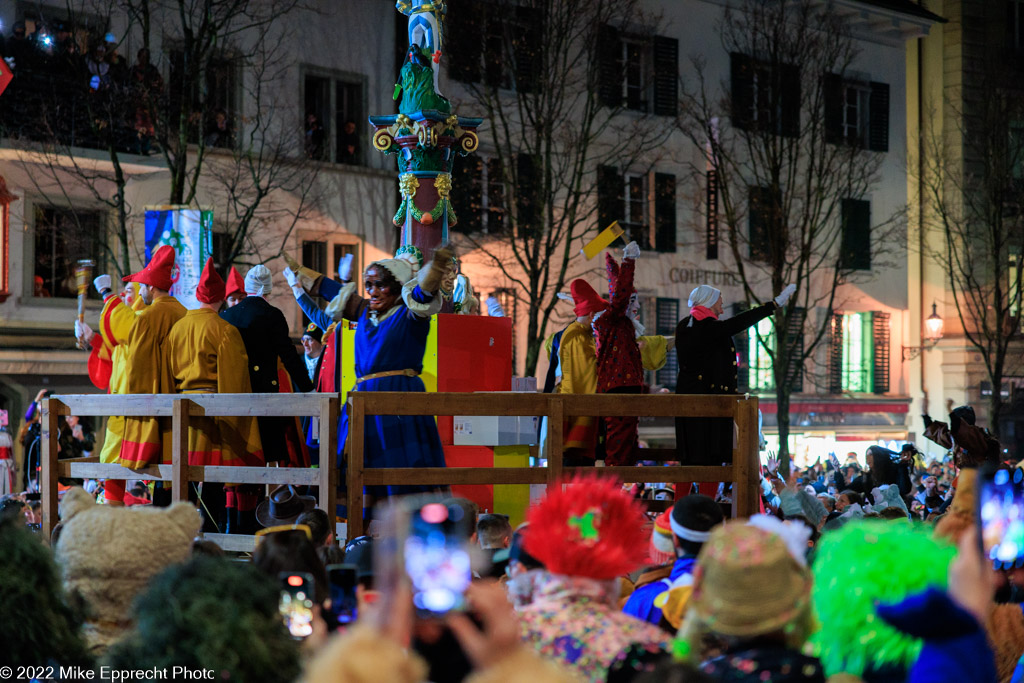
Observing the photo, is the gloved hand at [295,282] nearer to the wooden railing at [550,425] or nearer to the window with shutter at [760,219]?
the wooden railing at [550,425]

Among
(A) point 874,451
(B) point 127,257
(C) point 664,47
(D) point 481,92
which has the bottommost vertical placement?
(A) point 874,451

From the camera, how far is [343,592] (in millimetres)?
3127

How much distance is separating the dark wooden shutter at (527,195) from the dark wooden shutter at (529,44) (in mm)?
1363

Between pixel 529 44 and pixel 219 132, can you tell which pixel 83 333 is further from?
pixel 529 44

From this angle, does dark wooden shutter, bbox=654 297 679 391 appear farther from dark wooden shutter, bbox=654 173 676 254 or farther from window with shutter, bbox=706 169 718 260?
window with shutter, bbox=706 169 718 260

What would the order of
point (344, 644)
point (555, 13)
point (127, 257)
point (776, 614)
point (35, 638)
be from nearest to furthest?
point (344, 644), point (776, 614), point (35, 638), point (127, 257), point (555, 13)

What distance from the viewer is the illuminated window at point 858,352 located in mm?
29547

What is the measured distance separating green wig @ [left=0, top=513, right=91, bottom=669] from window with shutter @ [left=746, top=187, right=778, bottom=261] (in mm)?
22625

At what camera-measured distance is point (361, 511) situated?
22.6 ft

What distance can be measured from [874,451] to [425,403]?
857 centimetres

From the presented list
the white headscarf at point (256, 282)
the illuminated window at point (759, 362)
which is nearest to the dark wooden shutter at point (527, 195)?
the illuminated window at point (759, 362)

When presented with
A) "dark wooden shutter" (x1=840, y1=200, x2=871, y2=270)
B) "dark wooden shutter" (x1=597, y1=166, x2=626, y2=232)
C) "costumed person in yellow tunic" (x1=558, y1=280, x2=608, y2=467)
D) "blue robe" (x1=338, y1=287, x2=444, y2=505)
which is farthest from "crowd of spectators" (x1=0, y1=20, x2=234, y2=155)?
"dark wooden shutter" (x1=840, y1=200, x2=871, y2=270)

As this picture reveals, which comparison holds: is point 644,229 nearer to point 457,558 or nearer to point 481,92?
point 481,92

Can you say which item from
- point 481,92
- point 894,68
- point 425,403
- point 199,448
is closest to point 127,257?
point 481,92
